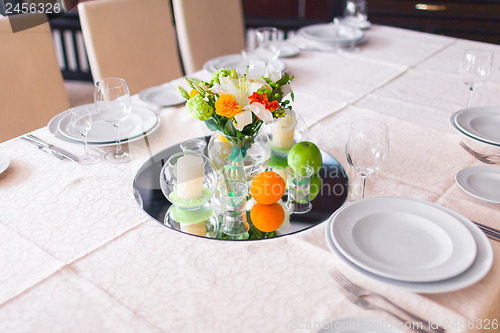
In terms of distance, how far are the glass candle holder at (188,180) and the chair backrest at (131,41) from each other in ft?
3.58

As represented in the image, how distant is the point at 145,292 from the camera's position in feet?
2.73

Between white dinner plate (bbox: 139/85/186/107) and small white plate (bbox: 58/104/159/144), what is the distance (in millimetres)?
96

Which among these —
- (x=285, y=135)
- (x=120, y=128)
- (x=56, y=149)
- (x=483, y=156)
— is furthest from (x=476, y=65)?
(x=56, y=149)

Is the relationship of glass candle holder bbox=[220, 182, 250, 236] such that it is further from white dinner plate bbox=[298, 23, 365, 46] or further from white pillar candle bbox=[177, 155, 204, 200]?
white dinner plate bbox=[298, 23, 365, 46]

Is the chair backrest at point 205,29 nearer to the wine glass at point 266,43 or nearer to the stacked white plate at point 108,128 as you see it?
the wine glass at point 266,43

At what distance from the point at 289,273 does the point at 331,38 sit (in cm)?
155

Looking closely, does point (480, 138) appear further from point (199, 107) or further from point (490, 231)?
point (199, 107)

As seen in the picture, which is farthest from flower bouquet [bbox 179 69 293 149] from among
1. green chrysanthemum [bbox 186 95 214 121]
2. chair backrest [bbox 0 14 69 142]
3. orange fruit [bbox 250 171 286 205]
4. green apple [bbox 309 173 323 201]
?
chair backrest [bbox 0 14 69 142]

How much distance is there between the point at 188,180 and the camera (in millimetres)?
1020

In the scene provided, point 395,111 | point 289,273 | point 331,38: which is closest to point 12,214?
point 289,273

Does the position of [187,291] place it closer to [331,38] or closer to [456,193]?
[456,193]

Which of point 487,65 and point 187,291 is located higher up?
point 487,65

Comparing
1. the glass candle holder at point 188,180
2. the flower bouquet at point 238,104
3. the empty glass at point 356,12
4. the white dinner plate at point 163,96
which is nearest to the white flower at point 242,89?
the flower bouquet at point 238,104

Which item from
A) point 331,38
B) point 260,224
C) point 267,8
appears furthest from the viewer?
point 267,8
